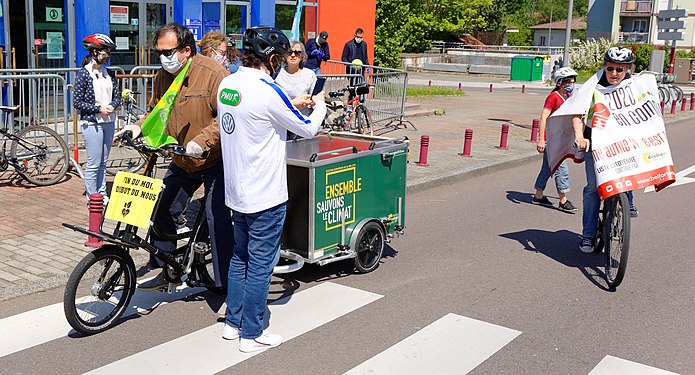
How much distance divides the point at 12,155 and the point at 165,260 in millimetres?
4944

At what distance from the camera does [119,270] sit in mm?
5156

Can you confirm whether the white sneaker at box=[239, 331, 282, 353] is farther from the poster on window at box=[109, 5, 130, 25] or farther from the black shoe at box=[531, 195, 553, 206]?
the poster on window at box=[109, 5, 130, 25]

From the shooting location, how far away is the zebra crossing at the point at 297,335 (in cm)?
470

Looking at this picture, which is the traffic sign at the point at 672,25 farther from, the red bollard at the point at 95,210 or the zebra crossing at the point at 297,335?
the red bollard at the point at 95,210

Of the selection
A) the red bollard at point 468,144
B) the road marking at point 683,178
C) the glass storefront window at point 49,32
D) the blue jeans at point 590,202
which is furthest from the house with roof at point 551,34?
the blue jeans at point 590,202

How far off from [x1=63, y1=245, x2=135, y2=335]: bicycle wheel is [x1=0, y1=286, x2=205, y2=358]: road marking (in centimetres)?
19

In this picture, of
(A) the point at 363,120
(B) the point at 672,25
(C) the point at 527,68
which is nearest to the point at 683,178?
(A) the point at 363,120

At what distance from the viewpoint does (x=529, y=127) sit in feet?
60.0

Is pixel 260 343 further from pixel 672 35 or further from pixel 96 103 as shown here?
pixel 672 35

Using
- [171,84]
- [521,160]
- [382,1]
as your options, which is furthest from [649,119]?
[382,1]

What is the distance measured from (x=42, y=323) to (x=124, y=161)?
6022mm

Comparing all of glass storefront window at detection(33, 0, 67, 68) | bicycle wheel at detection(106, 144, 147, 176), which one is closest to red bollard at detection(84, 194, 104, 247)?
bicycle wheel at detection(106, 144, 147, 176)

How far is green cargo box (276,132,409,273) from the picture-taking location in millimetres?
5957

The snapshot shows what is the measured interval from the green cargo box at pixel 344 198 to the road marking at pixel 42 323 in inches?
40.9
